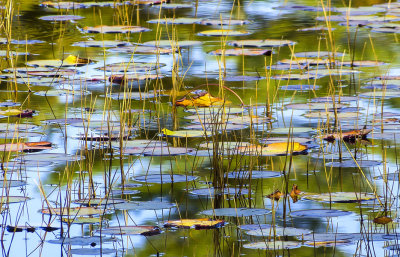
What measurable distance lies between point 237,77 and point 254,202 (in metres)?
2.86

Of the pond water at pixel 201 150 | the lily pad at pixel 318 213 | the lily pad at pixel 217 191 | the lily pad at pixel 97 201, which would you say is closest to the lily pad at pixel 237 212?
the pond water at pixel 201 150

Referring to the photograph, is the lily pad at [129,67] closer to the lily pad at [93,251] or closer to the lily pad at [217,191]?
the lily pad at [217,191]

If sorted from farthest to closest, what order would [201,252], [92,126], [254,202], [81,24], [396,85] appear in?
1. [81,24]
2. [396,85]
3. [92,126]
4. [254,202]
5. [201,252]

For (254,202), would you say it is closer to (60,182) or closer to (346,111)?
(60,182)

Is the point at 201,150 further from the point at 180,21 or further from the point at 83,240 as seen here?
the point at 180,21

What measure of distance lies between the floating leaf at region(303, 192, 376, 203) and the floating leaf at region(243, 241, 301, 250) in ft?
1.82

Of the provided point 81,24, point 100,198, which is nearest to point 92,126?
point 100,198

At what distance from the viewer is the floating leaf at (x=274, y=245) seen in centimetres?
294

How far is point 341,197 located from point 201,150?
99 centimetres

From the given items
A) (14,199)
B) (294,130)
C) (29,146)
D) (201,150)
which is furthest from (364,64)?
(14,199)

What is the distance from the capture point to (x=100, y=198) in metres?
3.44

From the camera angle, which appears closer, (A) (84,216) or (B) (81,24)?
(A) (84,216)

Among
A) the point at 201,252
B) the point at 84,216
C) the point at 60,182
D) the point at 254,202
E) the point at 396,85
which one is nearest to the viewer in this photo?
the point at 201,252

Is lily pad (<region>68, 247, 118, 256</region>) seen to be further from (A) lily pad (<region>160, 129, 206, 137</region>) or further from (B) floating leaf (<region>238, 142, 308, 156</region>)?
(A) lily pad (<region>160, 129, 206, 137</region>)
